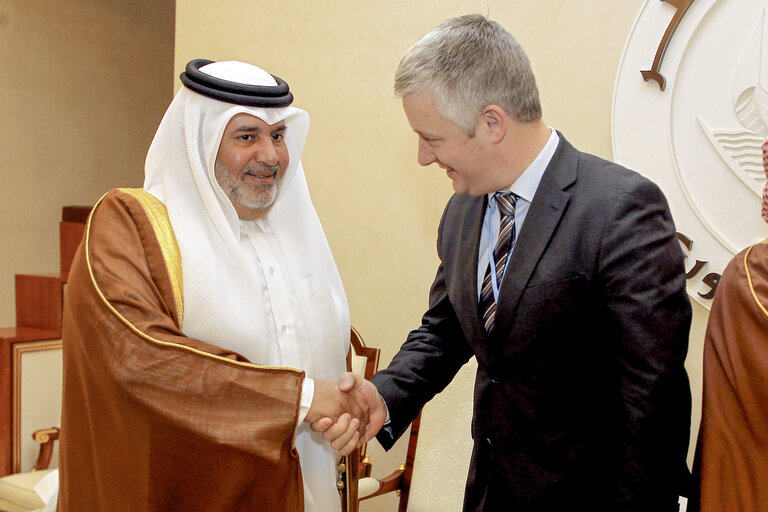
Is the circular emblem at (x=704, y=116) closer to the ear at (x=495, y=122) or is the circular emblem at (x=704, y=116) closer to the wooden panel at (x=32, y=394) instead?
the ear at (x=495, y=122)

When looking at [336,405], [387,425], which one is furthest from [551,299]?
[387,425]

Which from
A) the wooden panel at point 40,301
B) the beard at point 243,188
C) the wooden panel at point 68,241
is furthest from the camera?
the wooden panel at point 68,241

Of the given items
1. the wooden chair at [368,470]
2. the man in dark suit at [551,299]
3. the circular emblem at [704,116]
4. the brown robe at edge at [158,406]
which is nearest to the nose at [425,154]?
the man in dark suit at [551,299]

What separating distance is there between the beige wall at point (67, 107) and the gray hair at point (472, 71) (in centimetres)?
542

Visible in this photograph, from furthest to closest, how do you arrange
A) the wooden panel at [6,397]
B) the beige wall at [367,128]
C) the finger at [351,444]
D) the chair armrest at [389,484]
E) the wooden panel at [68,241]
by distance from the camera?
1. the wooden panel at [68,241]
2. the wooden panel at [6,397]
3. the beige wall at [367,128]
4. the chair armrest at [389,484]
5. the finger at [351,444]

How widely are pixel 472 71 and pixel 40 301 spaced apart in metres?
3.34

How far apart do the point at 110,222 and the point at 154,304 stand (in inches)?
11.3

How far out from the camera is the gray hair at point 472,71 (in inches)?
70.0

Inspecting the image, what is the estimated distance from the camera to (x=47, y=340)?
3.90 metres

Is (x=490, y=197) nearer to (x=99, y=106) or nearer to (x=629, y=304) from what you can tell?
(x=629, y=304)

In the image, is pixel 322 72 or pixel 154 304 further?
pixel 322 72

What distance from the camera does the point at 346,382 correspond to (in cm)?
213

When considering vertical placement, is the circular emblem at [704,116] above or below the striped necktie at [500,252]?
above

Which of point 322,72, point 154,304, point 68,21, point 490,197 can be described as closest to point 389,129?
point 322,72
